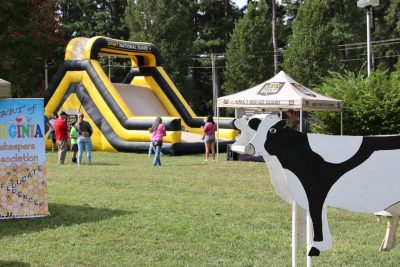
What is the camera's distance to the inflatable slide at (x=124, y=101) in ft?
63.2

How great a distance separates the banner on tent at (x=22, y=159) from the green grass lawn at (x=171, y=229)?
22cm

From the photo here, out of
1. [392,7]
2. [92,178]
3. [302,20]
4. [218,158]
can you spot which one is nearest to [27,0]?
[218,158]

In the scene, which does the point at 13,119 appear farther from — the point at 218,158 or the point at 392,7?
the point at 392,7

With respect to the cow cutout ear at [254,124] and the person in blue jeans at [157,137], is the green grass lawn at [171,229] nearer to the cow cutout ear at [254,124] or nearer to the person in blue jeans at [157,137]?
the cow cutout ear at [254,124]

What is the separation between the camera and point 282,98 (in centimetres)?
1523

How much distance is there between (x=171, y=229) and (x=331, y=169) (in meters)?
3.21

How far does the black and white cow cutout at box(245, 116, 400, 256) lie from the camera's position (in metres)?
4.27

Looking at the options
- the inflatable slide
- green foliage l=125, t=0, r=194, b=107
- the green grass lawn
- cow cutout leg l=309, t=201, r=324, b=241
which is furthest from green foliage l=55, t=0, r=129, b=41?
cow cutout leg l=309, t=201, r=324, b=241

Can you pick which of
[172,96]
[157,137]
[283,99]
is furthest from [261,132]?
[172,96]

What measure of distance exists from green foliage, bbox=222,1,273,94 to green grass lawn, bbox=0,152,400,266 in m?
29.2

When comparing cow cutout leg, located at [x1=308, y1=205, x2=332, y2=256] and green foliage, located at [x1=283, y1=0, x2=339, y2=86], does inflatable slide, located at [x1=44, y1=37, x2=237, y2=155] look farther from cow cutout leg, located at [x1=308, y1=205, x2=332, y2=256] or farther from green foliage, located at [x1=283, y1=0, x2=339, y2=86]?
green foliage, located at [x1=283, y1=0, x2=339, y2=86]

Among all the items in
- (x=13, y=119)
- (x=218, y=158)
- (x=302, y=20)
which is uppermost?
(x=302, y=20)

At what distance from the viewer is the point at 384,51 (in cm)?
4459

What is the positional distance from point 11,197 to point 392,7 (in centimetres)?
4014
